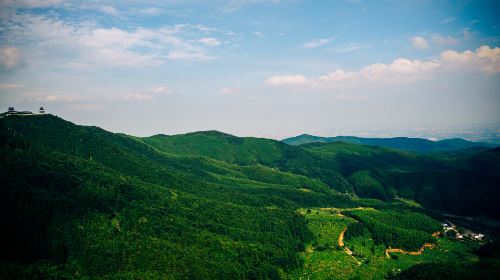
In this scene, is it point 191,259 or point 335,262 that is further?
point 335,262

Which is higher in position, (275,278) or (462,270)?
(462,270)

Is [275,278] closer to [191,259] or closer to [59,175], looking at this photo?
[191,259]

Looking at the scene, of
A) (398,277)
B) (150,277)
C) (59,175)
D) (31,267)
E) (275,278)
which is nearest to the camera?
(31,267)

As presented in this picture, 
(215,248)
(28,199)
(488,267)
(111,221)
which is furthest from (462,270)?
(28,199)

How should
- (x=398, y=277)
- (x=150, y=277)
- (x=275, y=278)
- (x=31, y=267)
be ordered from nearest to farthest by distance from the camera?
(x=31, y=267) → (x=150, y=277) → (x=398, y=277) → (x=275, y=278)

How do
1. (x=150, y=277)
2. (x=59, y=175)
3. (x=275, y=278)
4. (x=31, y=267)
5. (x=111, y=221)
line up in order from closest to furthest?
(x=31, y=267), (x=150, y=277), (x=275, y=278), (x=111, y=221), (x=59, y=175)

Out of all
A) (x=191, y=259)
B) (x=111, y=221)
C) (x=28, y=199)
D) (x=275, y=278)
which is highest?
(x=28, y=199)

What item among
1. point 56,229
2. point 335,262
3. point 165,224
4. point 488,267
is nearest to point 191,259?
point 165,224

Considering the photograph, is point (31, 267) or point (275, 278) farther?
point (275, 278)

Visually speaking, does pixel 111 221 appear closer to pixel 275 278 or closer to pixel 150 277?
pixel 150 277
